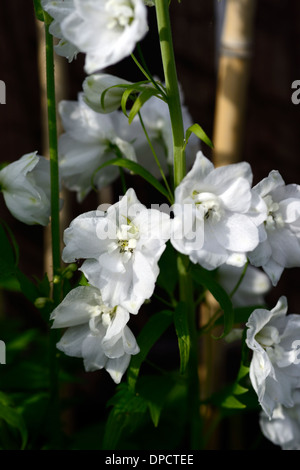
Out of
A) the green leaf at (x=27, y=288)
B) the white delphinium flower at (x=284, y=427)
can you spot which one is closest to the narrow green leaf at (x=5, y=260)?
the green leaf at (x=27, y=288)

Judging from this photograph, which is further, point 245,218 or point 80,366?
point 80,366

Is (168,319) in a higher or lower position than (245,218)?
lower

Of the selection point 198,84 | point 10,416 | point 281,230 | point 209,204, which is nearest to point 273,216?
point 281,230

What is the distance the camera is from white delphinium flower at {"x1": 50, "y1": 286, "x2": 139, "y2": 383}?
29.8 inches

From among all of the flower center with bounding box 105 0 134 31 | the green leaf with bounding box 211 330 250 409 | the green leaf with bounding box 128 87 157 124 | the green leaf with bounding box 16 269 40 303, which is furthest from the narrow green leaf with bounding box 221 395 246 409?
the flower center with bounding box 105 0 134 31

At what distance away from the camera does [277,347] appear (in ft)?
2.60

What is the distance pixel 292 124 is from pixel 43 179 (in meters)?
1.04

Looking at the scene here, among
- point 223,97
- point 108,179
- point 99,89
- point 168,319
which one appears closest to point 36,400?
point 168,319

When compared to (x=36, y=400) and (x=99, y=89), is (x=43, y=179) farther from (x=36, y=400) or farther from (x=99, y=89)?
(x=36, y=400)

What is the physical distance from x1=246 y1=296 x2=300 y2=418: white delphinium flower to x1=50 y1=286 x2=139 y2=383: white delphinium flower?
164mm

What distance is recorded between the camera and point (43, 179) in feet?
2.91

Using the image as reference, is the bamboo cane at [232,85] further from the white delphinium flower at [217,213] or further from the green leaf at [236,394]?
the white delphinium flower at [217,213]

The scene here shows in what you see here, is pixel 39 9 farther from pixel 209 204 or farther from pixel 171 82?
pixel 209 204

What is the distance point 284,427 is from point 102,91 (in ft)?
1.88
